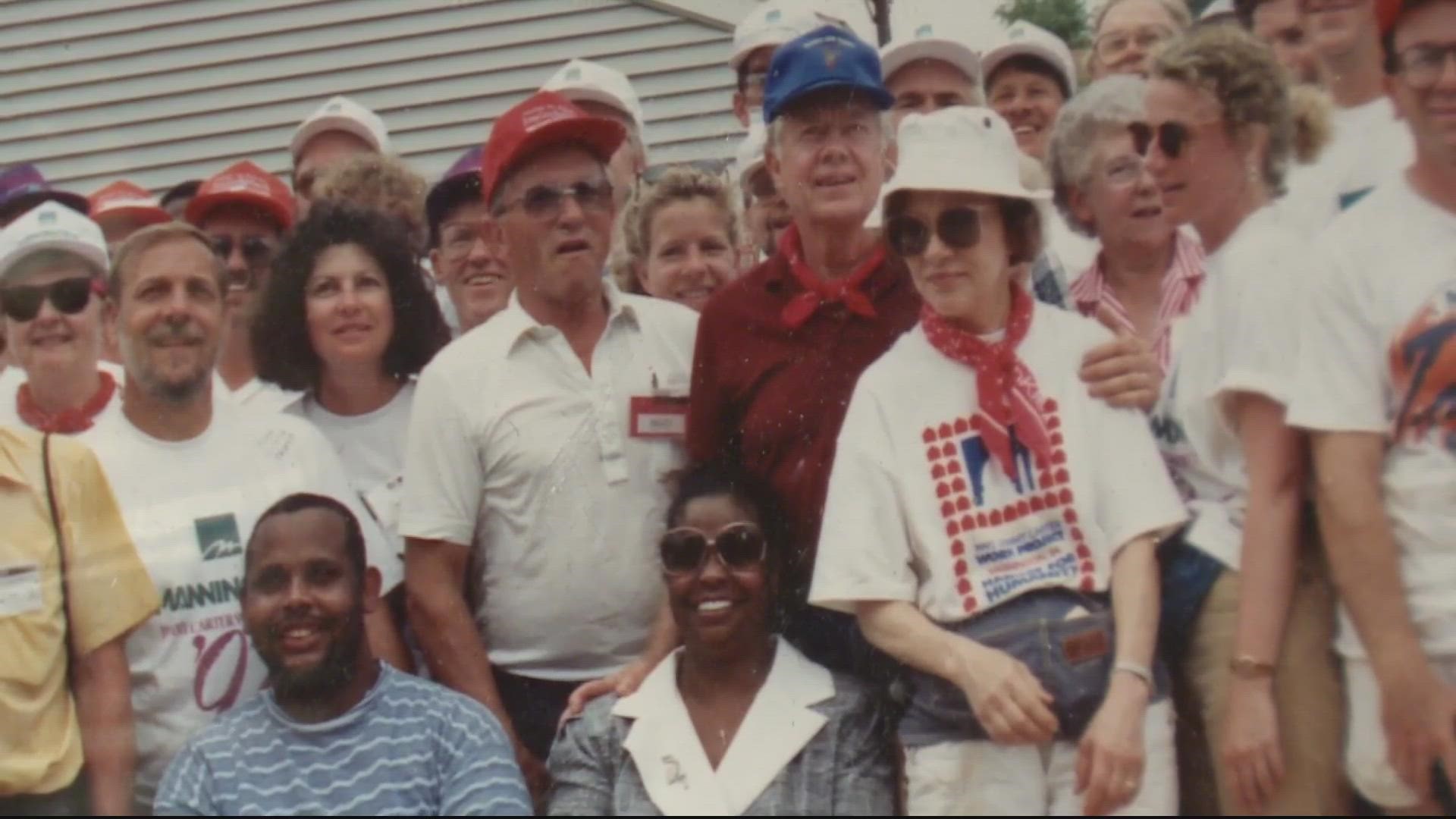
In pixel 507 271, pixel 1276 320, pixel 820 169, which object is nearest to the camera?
pixel 1276 320

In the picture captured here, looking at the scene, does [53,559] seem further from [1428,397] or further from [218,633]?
[1428,397]

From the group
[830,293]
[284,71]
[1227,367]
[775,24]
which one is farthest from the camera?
[284,71]

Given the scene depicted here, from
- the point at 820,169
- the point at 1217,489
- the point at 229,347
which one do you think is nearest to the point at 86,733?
the point at 229,347

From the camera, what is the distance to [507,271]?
203 inches

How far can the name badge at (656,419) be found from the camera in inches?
167

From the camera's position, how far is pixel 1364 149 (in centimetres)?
399

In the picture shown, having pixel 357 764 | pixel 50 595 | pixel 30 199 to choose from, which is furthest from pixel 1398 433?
pixel 30 199

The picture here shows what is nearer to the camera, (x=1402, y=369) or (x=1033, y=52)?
(x=1402, y=369)

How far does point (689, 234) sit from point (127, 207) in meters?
2.10

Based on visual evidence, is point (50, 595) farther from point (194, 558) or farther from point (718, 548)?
point (718, 548)

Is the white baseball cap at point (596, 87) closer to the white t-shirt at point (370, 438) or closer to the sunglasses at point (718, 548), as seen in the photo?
Result: the white t-shirt at point (370, 438)

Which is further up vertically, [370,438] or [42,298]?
[42,298]

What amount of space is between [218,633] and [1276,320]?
241 centimetres

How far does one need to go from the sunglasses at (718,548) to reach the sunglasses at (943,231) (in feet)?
2.23
